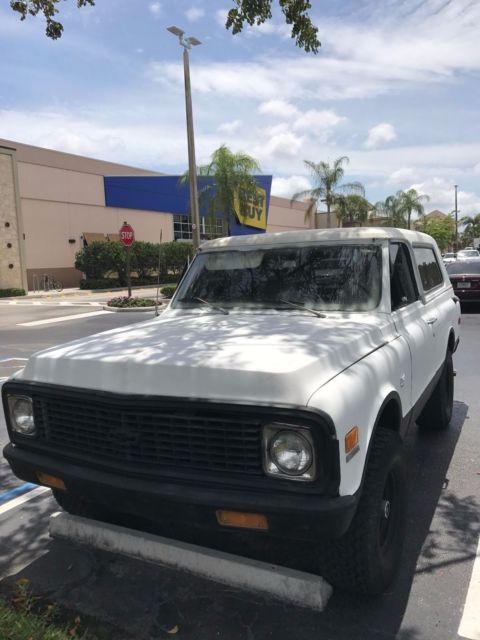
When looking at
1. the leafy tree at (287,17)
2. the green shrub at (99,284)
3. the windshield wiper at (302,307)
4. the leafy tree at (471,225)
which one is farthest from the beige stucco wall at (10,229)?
the leafy tree at (471,225)

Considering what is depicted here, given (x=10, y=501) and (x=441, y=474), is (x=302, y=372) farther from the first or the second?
(x=10, y=501)

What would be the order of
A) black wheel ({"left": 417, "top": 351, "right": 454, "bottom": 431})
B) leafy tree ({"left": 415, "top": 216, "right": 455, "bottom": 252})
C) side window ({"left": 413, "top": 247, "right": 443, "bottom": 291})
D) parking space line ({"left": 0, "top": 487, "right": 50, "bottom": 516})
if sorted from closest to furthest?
1. parking space line ({"left": 0, "top": 487, "right": 50, "bottom": 516})
2. side window ({"left": 413, "top": 247, "right": 443, "bottom": 291})
3. black wheel ({"left": 417, "top": 351, "right": 454, "bottom": 431})
4. leafy tree ({"left": 415, "top": 216, "right": 455, "bottom": 252})

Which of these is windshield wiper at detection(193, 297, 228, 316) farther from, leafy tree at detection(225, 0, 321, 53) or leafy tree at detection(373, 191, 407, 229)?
leafy tree at detection(373, 191, 407, 229)

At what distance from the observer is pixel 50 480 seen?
2736mm

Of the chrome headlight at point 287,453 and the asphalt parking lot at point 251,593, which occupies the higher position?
the chrome headlight at point 287,453

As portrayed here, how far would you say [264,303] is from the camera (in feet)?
12.0

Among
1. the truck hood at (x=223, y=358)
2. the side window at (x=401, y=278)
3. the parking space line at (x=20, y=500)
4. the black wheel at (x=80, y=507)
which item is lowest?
the parking space line at (x=20, y=500)

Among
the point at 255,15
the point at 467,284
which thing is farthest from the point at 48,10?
the point at 467,284

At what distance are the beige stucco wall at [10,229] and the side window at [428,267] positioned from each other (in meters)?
26.7

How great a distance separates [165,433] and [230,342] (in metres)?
0.64

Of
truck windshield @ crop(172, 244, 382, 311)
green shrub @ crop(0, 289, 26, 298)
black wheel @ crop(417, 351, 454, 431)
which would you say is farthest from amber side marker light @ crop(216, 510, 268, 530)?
green shrub @ crop(0, 289, 26, 298)

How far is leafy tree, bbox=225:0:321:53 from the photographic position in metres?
4.97

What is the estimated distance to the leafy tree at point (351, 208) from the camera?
39.2m

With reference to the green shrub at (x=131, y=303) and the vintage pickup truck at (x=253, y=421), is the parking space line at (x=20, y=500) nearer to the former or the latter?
the vintage pickup truck at (x=253, y=421)
